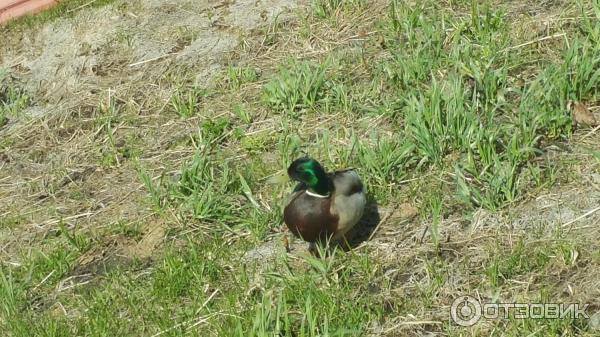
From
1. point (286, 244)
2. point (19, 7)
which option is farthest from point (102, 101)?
point (286, 244)

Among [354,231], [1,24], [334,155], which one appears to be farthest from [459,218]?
[1,24]

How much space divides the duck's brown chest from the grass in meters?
0.12

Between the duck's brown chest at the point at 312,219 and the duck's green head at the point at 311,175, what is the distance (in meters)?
0.05

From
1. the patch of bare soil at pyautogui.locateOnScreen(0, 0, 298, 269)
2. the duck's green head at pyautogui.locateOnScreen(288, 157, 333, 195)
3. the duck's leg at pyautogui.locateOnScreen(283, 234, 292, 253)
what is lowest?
the duck's leg at pyautogui.locateOnScreen(283, 234, 292, 253)

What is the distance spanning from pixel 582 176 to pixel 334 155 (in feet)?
3.77

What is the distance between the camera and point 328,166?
15.1ft

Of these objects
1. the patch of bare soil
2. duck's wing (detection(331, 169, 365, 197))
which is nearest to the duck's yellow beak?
duck's wing (detection(331, 169, 365, 197))

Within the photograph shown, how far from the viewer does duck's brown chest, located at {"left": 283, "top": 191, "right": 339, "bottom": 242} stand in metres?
3.94

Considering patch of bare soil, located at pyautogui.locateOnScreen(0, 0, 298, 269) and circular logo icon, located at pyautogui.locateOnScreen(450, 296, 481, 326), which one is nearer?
circular logo icon, located at pyautogui.locateOnScreen(450, 296, 481, 326)

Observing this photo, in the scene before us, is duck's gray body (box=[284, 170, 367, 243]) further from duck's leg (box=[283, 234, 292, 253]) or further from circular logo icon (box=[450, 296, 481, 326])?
circular logo icon (box=[450, 296, 481, 326])

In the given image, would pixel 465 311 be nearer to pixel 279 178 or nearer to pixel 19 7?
pixel 279 178

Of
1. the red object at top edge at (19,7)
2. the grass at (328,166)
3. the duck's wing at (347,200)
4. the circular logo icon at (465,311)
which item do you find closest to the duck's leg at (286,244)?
the grass at (328,166)

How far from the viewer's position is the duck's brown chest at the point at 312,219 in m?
3.94

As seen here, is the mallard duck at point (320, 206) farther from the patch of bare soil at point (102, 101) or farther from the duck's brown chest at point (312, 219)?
the patch of bare soil at point (102, 101)
